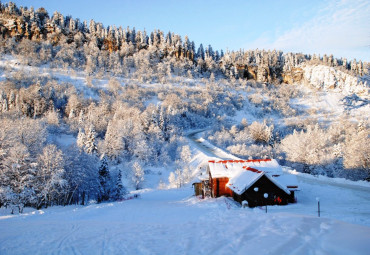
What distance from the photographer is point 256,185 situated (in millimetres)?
18094

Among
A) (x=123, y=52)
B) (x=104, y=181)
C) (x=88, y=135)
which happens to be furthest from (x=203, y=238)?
(x=123, y=52)

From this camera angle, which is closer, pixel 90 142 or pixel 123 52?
pixel 90 142

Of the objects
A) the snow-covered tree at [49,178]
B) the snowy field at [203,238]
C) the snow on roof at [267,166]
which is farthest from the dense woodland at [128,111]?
the snow on roof at [267,166]

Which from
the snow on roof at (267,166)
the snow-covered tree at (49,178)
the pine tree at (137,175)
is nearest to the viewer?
the snow on roof at (267,166)

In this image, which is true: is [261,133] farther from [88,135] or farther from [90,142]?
[88,135]

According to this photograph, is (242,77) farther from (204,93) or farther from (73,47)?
(73,47)

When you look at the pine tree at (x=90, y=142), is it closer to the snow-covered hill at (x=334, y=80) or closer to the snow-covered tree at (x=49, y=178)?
the snow-covered tree at (x=49, y=178)

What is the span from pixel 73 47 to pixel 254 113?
93.4 metres

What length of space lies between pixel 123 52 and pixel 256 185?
118196 mm

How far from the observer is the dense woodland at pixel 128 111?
29281mm

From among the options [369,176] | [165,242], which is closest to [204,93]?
[369,176]

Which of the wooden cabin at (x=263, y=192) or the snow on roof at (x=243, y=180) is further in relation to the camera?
the wooden cabin at (x=263, y=192)

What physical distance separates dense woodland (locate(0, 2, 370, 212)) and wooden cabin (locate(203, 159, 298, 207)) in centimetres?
1637

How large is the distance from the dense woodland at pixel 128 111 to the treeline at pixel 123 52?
65 cm
